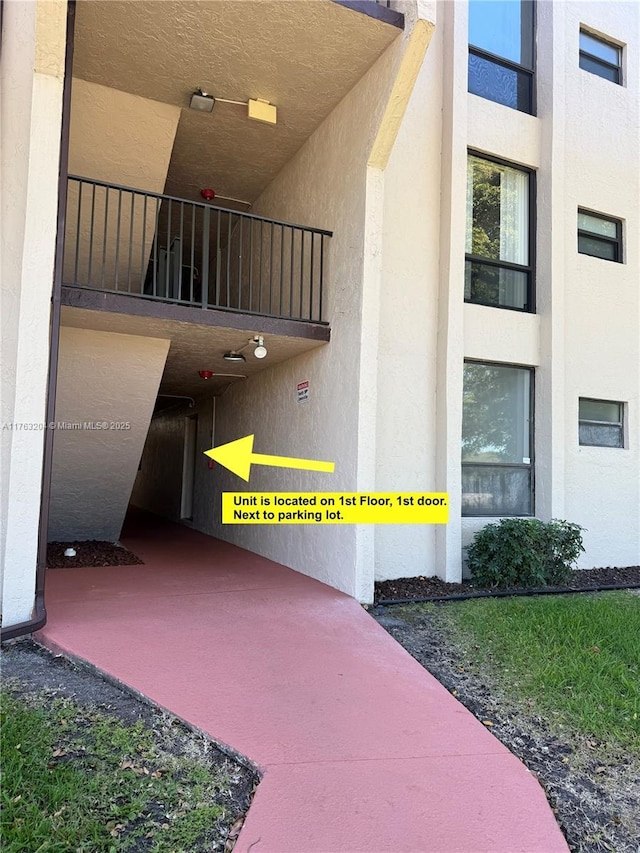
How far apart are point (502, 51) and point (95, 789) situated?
9.26 meters

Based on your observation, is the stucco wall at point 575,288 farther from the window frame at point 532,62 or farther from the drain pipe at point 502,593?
the drain pipe at point 502,593

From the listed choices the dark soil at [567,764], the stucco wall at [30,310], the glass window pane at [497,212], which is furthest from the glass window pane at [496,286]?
the stucco wall at [30,310]

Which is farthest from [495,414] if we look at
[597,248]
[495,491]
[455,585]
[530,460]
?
[597,248]

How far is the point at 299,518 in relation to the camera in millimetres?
7359

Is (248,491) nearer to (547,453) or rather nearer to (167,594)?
(167,594)

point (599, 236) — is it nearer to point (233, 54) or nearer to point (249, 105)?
point (249, 105)

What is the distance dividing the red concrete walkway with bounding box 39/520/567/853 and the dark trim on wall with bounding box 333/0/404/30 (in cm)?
549

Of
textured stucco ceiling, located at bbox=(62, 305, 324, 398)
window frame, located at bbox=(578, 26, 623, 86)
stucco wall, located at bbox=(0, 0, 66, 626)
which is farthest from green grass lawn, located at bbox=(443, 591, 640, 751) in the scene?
window frame, located at bbox=(578, 26, 623, 86)

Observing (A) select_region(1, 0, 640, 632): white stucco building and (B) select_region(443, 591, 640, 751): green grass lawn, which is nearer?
(B) select_region(443, 591, 640, 751): green grass lawn

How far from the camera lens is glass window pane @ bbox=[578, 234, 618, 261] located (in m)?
8.56

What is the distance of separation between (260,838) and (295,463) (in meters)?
5.14

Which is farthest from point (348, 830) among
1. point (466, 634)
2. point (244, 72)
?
point (244, 72)

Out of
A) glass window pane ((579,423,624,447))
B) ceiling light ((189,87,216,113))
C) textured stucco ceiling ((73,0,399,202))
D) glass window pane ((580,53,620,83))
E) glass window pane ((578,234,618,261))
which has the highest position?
glass window pane ((580,53,620,83))

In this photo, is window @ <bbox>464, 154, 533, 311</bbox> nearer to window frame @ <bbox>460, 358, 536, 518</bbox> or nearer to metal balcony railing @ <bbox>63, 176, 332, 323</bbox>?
window frame @ <bbox>460, 358, 536, 518</bbox>
